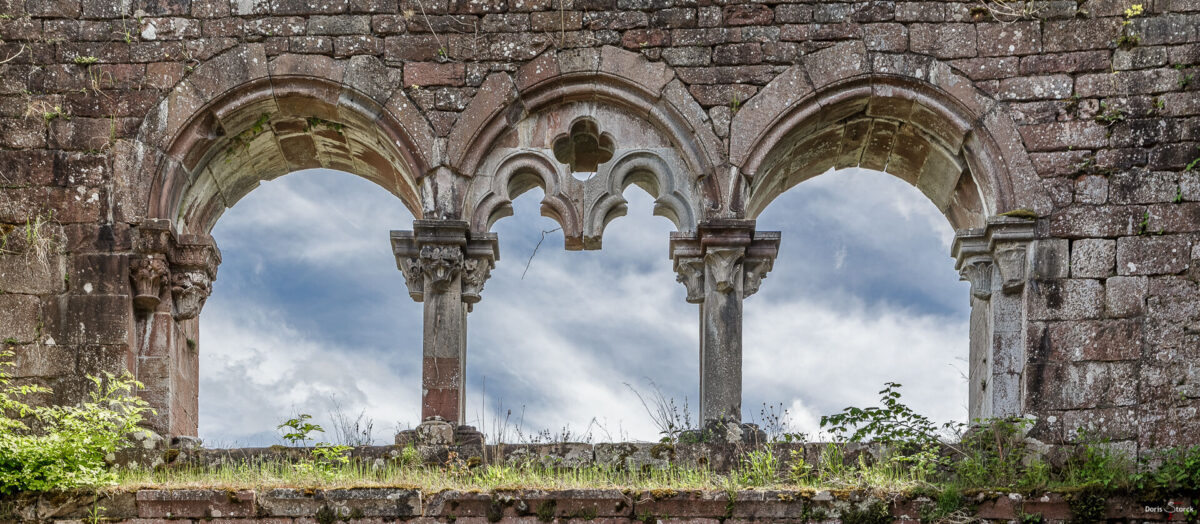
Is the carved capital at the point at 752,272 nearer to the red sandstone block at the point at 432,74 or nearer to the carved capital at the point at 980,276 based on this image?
the carved capital at the point at 980,276

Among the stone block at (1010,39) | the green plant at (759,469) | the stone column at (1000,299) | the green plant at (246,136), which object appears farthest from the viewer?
the green plant at (246,136)

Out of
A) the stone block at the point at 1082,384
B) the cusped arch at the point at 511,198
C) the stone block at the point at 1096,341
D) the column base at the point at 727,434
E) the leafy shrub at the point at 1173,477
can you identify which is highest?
the cusped arch at the point at 511,198

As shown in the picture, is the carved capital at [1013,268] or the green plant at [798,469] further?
the carved capital at [1013,268]

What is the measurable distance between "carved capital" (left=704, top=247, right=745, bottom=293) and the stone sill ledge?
196cm

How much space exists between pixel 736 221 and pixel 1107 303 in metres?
2.67

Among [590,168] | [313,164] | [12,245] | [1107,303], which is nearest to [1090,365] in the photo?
[1107,303]

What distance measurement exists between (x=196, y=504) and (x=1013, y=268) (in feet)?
19.2

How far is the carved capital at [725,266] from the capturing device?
467 inches

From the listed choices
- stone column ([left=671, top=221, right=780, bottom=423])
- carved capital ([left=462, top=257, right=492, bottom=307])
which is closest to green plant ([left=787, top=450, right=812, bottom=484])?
stone column ([left=671, top=221, right=780, bottom=423])

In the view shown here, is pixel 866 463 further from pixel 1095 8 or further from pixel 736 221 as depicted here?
pixel 1095 8

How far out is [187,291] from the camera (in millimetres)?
12312

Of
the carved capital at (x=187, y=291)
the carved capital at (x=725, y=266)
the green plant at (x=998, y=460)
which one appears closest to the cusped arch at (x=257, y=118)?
A: the carved capital at (x=187, y=291)

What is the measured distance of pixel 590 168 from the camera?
13062 mm

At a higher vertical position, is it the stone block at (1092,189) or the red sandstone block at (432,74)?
the red sandstone block at (432,74)
